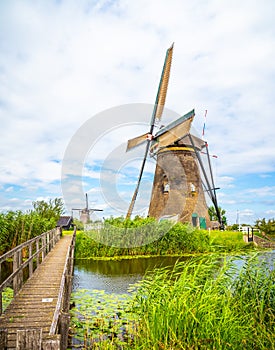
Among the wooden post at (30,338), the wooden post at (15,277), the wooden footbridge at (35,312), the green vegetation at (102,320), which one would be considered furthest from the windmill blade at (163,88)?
the wooden post at (30,338)

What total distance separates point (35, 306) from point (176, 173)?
51.6 feet

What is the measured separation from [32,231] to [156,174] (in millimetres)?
9561

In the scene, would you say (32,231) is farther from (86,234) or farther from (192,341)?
(192,341)

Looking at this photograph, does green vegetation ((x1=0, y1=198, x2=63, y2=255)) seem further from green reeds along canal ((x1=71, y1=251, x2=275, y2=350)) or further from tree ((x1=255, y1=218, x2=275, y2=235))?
tree ((x1=255, y1=218, x2=275, y2=235))

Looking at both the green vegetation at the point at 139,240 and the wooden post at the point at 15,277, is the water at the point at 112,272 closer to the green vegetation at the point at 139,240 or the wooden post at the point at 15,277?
the green vegetation at the point at 139,240

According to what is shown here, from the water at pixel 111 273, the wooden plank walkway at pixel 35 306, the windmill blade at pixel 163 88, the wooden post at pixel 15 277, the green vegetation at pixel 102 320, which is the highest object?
the windmill blade at pixel 163 88

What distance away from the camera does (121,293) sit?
766cm

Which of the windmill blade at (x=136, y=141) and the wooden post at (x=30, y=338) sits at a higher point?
the windmill blade at (x=136, y=141)

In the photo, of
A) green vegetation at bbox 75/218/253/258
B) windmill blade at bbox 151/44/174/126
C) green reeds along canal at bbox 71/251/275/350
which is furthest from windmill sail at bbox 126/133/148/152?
green reeds along canal at bbox 71/251/275/350

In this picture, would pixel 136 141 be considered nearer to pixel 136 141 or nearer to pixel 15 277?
pixel 136 141

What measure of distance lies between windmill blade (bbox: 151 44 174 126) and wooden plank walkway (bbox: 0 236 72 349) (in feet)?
50.6

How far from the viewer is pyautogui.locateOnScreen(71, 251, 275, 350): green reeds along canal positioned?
3.41 m

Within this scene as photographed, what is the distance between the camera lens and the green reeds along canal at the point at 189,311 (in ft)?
11.2

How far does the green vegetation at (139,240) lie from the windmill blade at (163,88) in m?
8.15
